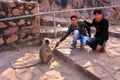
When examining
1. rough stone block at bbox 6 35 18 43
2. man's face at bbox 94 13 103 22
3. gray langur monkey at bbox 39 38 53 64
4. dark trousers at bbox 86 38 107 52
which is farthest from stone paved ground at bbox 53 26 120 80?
rough stone block at bbox 6 35 18 43

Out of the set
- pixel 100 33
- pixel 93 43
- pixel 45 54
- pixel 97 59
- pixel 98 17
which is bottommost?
pixel 97 59

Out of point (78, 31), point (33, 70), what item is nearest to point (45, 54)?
point (33, 70)

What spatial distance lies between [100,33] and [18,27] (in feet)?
6.72

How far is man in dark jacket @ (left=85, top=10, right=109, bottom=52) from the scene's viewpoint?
463 centimetres

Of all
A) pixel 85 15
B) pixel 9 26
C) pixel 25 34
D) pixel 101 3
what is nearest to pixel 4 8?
pixel 9 26

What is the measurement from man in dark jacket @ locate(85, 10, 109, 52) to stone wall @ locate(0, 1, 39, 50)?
159cm

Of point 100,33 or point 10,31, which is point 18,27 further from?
point 100,33

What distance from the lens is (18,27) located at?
5375mm

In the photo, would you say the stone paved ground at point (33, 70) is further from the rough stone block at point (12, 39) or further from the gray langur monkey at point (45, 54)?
the rough stone block at point (12, 39)

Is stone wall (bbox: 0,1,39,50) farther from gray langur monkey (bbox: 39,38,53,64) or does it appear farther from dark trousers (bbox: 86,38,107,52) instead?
dark trousers (bbox: 86,38,107,52)

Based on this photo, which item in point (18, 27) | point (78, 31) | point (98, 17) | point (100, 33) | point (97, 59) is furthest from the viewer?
point (18, 27)

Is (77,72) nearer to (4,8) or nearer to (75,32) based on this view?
(75,32)

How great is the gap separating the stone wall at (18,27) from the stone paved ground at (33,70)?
1.42 feet

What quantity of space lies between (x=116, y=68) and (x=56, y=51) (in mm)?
1587
